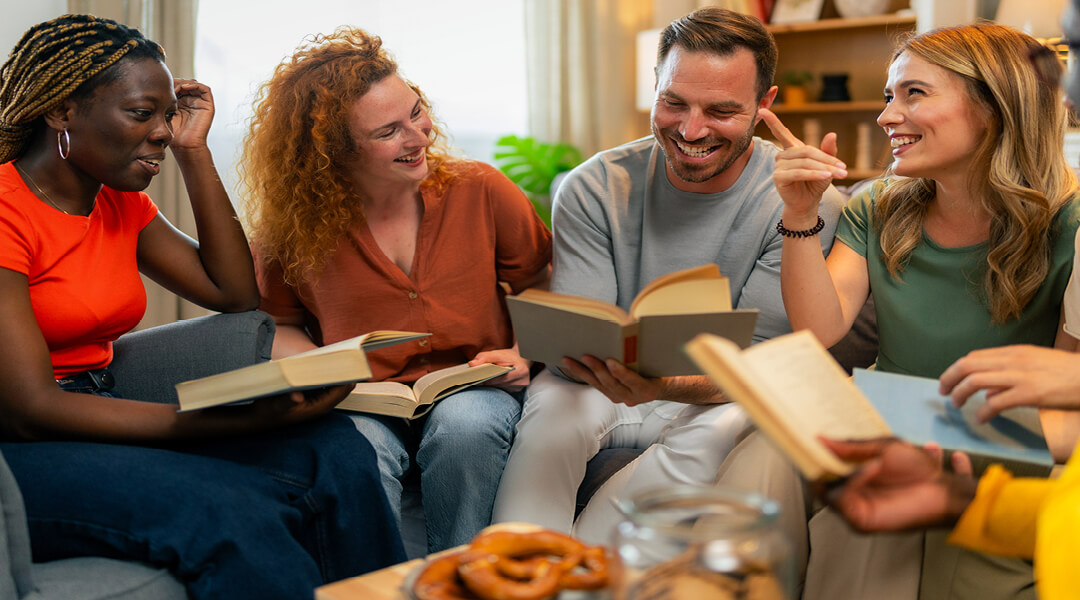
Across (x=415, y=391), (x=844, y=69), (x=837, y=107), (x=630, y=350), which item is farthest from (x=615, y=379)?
(x=844, y=69)

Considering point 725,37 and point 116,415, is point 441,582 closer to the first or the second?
point 116,415

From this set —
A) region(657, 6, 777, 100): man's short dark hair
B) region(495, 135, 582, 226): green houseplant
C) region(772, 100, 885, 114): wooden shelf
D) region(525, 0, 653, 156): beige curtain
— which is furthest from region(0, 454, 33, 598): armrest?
region(772, 100, 885, 114): wooden shelf

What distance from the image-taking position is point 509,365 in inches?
71.8

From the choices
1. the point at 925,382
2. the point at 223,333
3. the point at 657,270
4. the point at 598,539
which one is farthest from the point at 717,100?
the point at 223,333

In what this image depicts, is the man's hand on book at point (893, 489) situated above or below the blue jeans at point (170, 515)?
above

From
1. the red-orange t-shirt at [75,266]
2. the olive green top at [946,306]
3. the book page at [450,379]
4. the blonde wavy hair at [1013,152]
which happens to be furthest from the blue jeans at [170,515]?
the blonde wavy hair at [1013,152]

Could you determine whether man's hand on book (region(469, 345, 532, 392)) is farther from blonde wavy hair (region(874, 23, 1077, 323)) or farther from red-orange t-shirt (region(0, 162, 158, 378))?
blonde wavy hair (region(874, 23, 1077, 323))

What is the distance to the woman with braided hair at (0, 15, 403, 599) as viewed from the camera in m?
1.19

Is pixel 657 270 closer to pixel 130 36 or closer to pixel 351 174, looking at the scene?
pixel 351 174

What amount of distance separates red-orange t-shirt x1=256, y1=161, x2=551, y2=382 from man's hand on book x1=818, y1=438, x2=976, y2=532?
1062 millimetres

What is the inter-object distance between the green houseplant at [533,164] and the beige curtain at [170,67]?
1.55 meters

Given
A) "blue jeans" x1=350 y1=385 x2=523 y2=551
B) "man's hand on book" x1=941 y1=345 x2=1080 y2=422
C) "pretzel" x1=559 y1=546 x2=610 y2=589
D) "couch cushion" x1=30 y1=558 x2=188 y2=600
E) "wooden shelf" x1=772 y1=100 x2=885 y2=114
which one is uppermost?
"wooden shelf" x1=772 y1=100 x2=885 y2=114

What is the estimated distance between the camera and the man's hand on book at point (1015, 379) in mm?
1093

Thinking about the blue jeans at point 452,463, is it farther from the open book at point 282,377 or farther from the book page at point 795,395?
the book page at point 795,395
